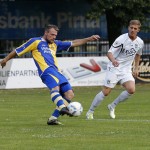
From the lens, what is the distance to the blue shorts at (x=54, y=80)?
14.2 m

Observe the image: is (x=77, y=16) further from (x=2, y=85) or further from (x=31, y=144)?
(x=31, y=144)

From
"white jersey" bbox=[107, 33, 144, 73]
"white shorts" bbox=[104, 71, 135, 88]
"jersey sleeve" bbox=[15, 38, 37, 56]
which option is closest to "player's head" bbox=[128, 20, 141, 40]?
"white jersey" bbox=[107, 33, 144, 73]

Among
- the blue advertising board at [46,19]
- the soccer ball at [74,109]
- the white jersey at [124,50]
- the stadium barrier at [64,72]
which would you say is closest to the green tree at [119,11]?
the blue advertising board at [46,19]

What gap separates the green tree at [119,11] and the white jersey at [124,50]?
18.6 m

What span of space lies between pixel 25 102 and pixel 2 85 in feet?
22.8

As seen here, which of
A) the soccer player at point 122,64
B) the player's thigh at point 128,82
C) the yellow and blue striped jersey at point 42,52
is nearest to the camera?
the yellow and blue striped jersey at point 42,52

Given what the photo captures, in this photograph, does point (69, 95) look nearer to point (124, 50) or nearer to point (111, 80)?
point (111, 80)

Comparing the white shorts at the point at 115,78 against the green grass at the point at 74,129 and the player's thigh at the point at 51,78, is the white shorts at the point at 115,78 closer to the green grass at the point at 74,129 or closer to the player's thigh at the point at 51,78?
the green grass at the point at 74,129

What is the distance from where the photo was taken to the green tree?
35.1 meters

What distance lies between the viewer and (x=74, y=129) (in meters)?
13.5

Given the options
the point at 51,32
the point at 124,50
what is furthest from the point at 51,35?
the point at 124,50

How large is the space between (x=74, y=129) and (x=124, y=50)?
11.1 feet

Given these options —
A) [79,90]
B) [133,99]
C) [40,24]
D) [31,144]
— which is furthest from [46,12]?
[31,144]

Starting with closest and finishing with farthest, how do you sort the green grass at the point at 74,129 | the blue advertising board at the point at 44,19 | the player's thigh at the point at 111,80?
the green grass at the point at 74,129 < the player's thigh at the point at 111,80 < the blue advertising board at the point at 44,19
